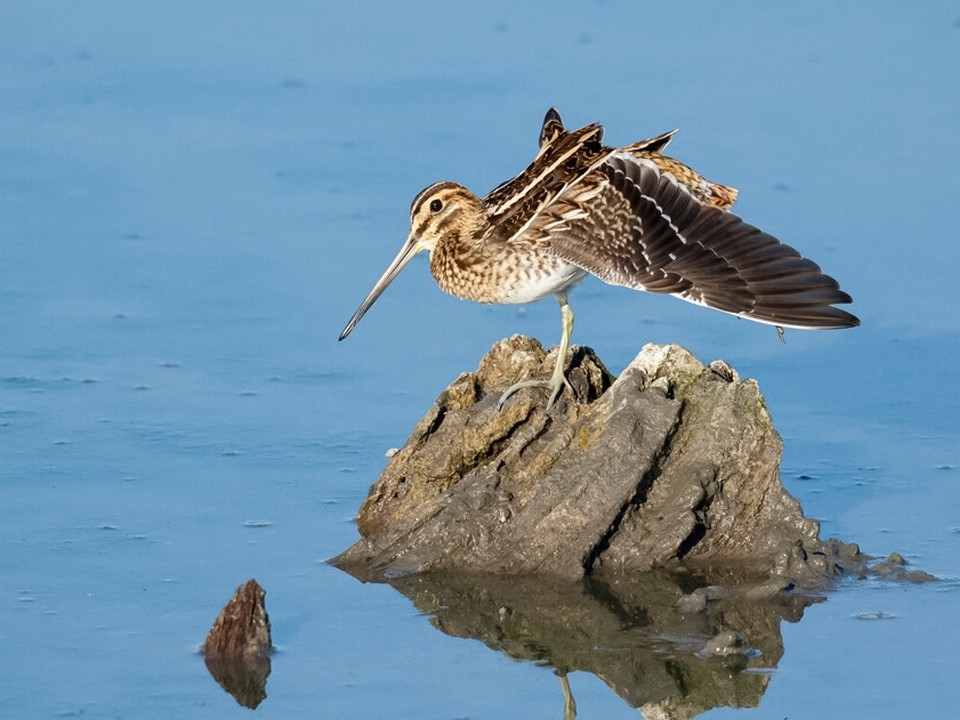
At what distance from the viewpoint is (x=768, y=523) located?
8289 mm

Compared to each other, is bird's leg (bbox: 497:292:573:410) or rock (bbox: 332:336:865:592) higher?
bird's leg (bbox: 497:292:573:410)

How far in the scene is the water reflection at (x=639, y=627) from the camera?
7273 mm

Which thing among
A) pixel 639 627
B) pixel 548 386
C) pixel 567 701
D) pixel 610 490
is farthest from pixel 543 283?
pixel 567 701

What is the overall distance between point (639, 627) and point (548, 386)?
1220mm

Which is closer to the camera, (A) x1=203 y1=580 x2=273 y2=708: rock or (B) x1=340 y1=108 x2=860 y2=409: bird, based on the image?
(A) x1=203 y1=580 x2=273 y2=708: rock

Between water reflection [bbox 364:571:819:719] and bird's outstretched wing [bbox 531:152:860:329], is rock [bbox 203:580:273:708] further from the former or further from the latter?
bird's outstretched wing [bbox 531:152:860:329]

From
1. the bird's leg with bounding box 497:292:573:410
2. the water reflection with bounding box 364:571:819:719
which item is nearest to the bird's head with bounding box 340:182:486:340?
the bird's leg with bounding box 497:292:573:410

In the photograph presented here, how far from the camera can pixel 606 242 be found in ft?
27.6

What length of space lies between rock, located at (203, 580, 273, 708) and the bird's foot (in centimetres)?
155

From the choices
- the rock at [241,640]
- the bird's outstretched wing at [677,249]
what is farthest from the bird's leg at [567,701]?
the bird's outstretched wing at [677,249]

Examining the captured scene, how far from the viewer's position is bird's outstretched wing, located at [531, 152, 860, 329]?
Result: 7738 millimetres

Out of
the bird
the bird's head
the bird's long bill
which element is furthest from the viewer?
the bird's long bill

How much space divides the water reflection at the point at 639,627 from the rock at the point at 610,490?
123 mm

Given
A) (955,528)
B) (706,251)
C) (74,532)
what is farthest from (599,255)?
(74,532)
